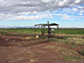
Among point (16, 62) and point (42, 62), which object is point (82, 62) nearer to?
point (42, 62)

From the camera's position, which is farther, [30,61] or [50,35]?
[50,35]

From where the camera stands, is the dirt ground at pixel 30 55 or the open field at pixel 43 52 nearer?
the dirt ground at pixel 30 55

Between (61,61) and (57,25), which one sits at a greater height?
(57,25)

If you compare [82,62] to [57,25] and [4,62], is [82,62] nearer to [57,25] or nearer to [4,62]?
[4,62]

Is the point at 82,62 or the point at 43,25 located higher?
the point at 43,25

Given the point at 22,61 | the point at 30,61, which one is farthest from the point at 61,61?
the point at 22,61

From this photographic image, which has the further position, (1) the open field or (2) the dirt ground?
(1) the open field

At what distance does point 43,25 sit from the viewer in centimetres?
1770

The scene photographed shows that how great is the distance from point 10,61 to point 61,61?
3172 mm

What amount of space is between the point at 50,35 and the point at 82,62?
1176 centimetres

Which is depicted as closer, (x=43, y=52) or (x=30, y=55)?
(x=30, y=55)

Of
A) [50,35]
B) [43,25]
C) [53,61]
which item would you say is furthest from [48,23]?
[53,61]

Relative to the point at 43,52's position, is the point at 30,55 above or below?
above

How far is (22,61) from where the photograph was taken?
5902 millimetres
